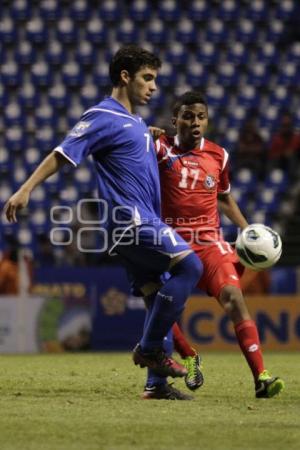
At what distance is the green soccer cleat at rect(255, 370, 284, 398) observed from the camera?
20.8 feet

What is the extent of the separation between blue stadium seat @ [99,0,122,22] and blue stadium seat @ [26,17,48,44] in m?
1.00

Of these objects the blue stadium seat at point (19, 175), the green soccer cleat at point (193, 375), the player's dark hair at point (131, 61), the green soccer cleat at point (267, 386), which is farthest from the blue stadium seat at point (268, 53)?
the green soccer cleat at point (267, 386)

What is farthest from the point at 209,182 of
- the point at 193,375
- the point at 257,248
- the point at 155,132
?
the point at 193,375

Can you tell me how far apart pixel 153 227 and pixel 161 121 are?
A: 1091 cm

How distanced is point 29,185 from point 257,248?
173 centimetres

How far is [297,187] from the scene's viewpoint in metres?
15.6

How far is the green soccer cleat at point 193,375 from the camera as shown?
264 inches

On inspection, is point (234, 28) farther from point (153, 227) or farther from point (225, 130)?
point (153, 227)

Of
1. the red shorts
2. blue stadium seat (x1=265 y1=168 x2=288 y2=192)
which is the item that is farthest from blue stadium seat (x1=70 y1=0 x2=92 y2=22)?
the red shorts

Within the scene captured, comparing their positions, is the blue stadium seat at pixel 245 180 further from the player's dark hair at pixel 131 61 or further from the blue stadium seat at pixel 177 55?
the player's dark hair at pixel 131 61

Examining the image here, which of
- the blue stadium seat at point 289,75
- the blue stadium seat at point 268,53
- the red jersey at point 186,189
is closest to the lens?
the red jersey at point 186,189

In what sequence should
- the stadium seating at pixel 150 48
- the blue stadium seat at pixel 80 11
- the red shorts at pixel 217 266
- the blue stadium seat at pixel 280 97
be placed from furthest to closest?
the blue stadium seat at pixel 80 11, the blue stadium seat at pixel 280 97, the stadium seating at pixel 150 48, the red shorts at pixel 217 266

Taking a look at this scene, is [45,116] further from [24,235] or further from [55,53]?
[24,235]

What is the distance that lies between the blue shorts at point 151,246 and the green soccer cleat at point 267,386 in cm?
92
